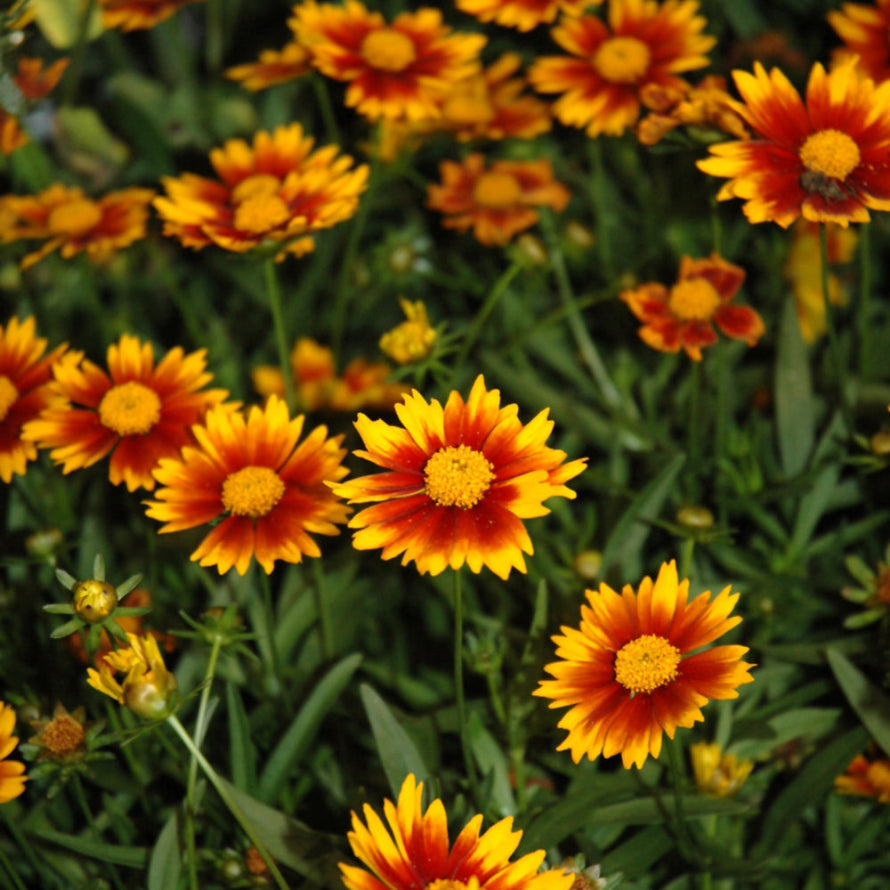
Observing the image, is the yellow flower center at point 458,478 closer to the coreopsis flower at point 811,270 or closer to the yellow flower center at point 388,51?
the yellow flower center at point 388,51

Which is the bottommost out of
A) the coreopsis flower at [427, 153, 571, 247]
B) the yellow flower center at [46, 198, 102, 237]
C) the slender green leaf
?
the slender green leaf

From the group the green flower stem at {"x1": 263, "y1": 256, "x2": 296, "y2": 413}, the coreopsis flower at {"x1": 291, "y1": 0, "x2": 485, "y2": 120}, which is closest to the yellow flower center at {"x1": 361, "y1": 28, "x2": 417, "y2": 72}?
the coreopsis flower at {"x1": 291, "y1": 0, "x2": 485, "y2": 120}

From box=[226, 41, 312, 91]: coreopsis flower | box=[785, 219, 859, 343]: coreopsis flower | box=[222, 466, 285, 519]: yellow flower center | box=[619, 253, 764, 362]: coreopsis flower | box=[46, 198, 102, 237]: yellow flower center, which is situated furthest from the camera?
box=[785, 219, 859, 343]: coreopsis flower

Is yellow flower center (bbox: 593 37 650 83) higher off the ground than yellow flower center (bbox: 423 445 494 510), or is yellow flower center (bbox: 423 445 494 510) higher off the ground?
yellow flower center (bbox: 593 37 650 83)

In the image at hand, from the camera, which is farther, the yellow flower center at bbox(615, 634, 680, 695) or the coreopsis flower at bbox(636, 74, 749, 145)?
the coreopsis flower at bbox(636, 74, 749, 145)

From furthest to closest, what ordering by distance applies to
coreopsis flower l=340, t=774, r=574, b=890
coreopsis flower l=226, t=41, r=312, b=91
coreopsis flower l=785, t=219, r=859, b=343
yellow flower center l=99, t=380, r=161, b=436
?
1. coreopsis flower l=785, t=219, r=859, b=343
2. coreopsis flower l=226, t=41, r=312, b=91
3. yellow flower center l=99, t=380, r=161, b=436
4. coreopsis flower l=340, t=774, r=574, b=890

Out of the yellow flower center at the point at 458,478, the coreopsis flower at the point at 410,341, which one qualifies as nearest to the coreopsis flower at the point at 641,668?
the yellow flower center at the point at 458,478

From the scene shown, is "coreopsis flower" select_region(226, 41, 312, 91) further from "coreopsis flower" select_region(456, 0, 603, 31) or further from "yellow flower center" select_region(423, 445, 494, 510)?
"yellow flower center" select_region(423, 445, 494, 510)

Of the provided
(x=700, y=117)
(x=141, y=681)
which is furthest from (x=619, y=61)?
(x=141, y=681)
